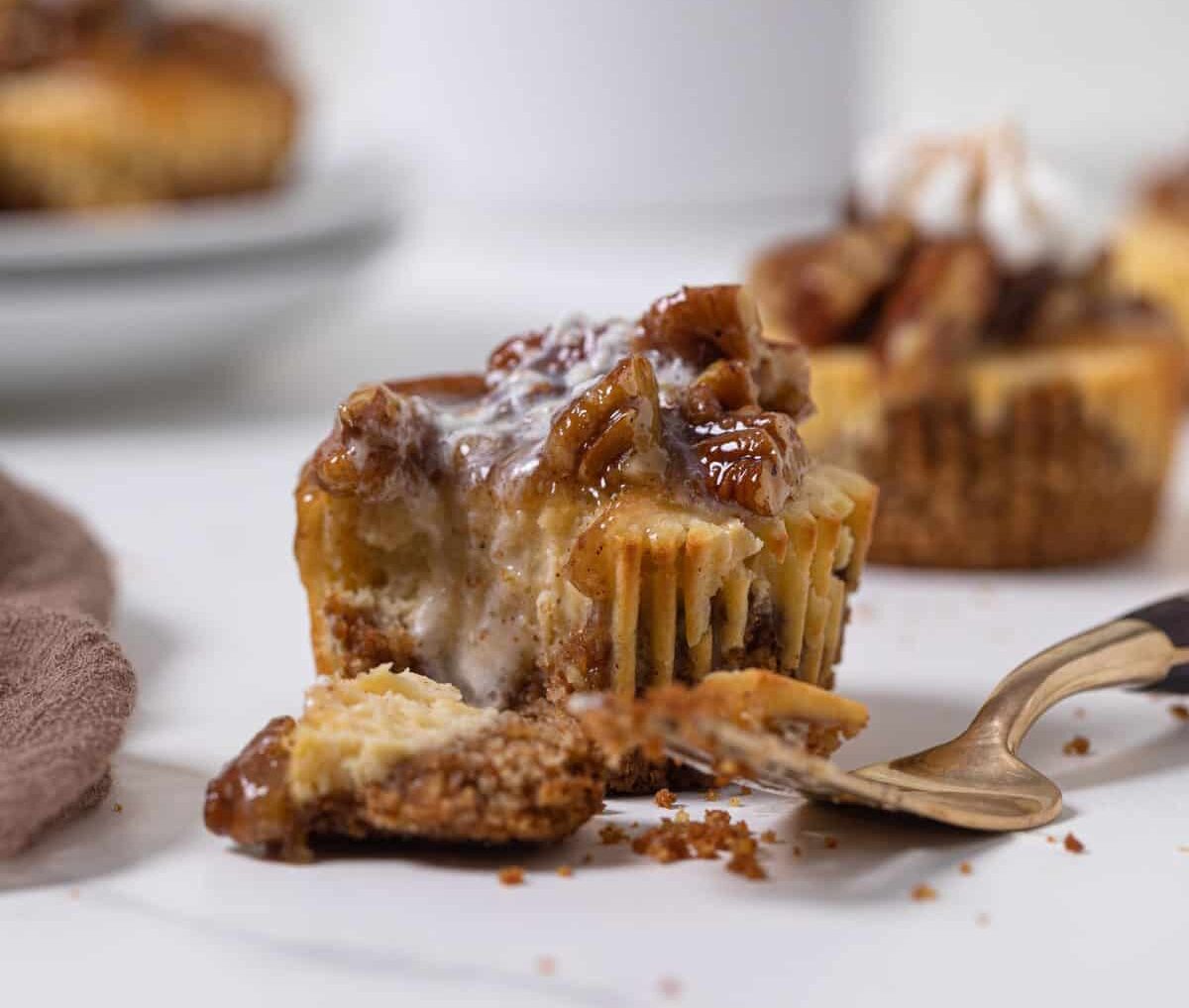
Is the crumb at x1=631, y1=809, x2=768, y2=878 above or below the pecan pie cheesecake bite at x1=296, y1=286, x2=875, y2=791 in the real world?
below

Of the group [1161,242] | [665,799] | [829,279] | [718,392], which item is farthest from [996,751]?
[1161,242]

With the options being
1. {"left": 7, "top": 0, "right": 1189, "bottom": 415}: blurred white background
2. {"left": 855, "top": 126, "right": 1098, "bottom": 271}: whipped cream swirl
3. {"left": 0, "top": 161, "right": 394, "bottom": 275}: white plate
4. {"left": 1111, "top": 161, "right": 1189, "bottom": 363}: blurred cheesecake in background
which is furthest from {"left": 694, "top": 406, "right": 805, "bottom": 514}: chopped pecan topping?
{"left": 7, "top": 0, "right": 1189, "bottom": 415}: blurred white background

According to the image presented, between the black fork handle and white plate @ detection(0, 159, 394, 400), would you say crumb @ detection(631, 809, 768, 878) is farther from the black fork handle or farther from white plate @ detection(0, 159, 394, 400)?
white plate @ detection(0, 159, 394, 400)

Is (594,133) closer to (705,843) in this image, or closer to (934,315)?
(934,315)

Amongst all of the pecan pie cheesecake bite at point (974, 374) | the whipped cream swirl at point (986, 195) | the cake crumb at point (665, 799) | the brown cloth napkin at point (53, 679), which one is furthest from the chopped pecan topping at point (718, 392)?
the whipped cream swirl at point (986, 195)

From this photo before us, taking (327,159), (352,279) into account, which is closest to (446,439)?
(352,279)

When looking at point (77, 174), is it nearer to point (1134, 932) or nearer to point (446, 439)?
point (446, 439)
